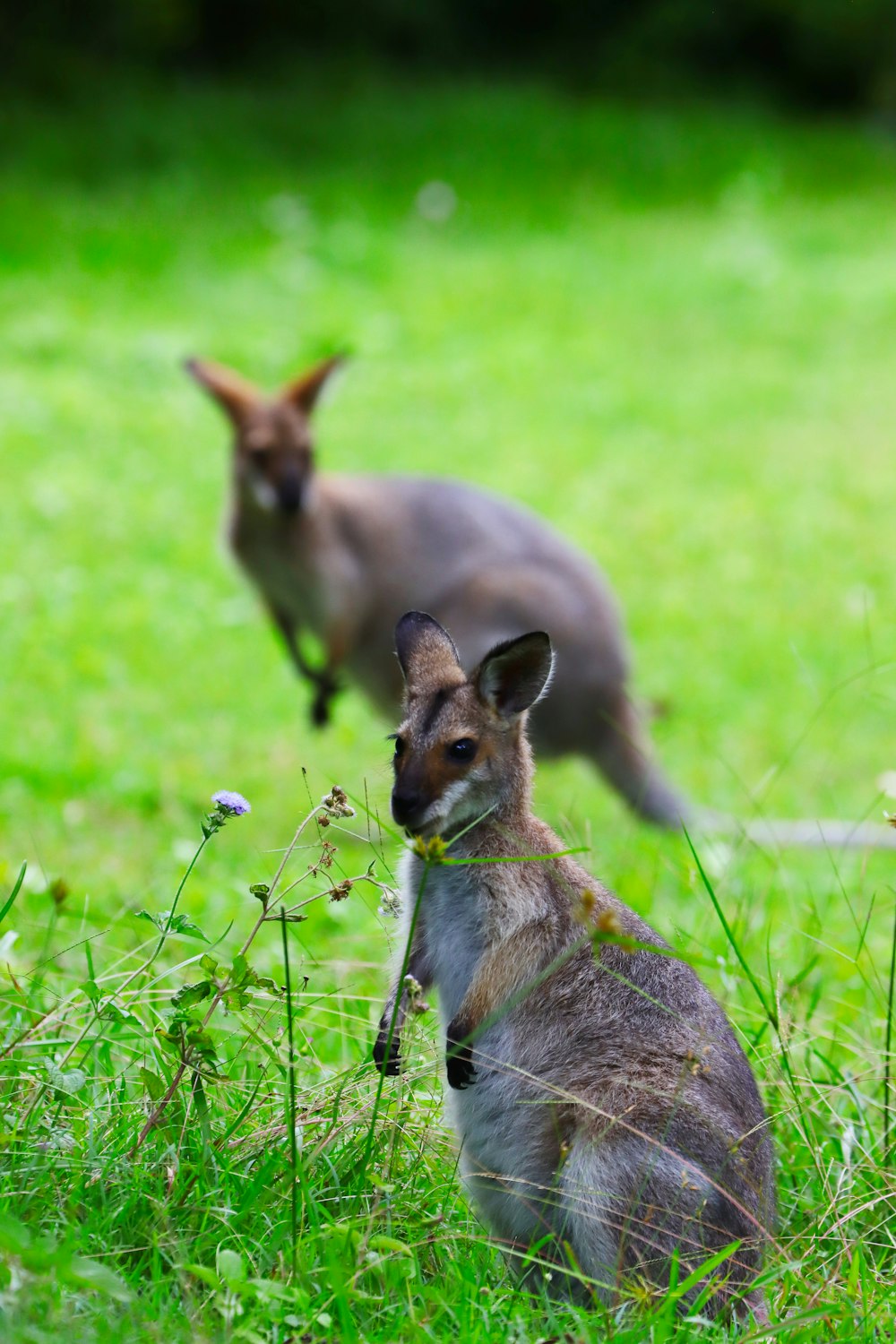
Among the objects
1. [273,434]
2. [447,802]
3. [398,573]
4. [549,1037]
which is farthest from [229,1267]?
[398,573]

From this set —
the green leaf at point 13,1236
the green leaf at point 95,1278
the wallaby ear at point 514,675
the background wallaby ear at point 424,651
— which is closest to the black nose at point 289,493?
the background wallaby ear at point 424,651

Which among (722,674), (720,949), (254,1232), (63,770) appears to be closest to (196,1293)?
(254,1232)

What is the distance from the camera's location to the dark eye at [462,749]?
246 centimetres

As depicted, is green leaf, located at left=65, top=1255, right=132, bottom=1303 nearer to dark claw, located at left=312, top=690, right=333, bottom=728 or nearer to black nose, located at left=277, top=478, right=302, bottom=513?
dark claw, located at left=312, top=690, right=333, bottom=728

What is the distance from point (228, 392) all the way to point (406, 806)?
4314 mm

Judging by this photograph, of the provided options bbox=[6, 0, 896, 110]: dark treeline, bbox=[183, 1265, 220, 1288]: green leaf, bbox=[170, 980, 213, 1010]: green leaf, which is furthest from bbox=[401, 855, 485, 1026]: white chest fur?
bbox=[6, 0, 896, 110]: dark treeline

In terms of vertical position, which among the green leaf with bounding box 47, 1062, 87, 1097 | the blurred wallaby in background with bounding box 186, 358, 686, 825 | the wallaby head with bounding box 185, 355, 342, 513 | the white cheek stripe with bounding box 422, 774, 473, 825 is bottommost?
the blurred wallaby in background with bounding box 186, 358, 686, 825

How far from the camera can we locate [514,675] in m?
2.54

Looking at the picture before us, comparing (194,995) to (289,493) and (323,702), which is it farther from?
(289,493)

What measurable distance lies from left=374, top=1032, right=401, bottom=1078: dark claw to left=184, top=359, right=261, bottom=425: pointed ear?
4339 millimetres

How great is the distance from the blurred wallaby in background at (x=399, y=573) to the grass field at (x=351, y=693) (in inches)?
12.5

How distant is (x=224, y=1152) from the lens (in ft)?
7.45

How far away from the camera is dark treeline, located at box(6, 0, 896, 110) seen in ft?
57.3

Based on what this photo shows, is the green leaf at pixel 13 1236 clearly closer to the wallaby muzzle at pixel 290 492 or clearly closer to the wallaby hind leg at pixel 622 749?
the wallaby hind leg at pixel 622 749
